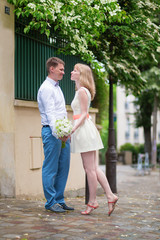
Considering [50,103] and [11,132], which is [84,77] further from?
[11,132]

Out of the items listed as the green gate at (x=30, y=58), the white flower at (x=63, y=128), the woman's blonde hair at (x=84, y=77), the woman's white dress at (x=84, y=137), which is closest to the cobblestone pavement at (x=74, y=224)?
the woman's white dress at (x=84, y=137)

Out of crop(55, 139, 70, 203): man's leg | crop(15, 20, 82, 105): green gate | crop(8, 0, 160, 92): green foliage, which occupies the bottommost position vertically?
crop(55, 139, 70, 203): man's leg

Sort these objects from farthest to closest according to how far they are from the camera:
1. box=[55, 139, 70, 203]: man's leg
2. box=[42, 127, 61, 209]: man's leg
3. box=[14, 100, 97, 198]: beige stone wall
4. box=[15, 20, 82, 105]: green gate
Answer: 1. box=[15, 20, 82, 105]: green gate
2. box=[14, 100, 97, 198]: beige stone wall
3. box=[55, 139, 70, 203]: man's leg
4. box=[42, 127, 61, 209]: man's leg

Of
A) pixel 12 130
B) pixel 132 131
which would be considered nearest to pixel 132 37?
pixel 12 130

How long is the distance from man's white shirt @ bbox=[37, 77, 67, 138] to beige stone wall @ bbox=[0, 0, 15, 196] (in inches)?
60.5

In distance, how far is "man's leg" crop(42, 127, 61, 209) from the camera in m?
5.77

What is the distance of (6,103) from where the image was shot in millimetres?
7207

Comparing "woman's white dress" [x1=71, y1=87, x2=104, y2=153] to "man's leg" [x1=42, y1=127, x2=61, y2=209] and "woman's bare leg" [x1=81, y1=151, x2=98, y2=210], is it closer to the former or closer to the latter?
"woman's bare leg" [x1=81, y1=151, x2=98, y2=210]

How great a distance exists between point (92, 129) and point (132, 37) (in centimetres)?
429

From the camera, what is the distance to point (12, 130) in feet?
23.6

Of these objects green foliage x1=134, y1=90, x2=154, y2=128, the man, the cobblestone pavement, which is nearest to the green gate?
the man

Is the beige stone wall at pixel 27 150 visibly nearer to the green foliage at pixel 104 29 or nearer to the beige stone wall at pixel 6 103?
the beige stone wall at pixel 6 103

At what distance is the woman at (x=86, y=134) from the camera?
18.8ft

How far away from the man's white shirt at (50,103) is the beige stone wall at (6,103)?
1537 mm
